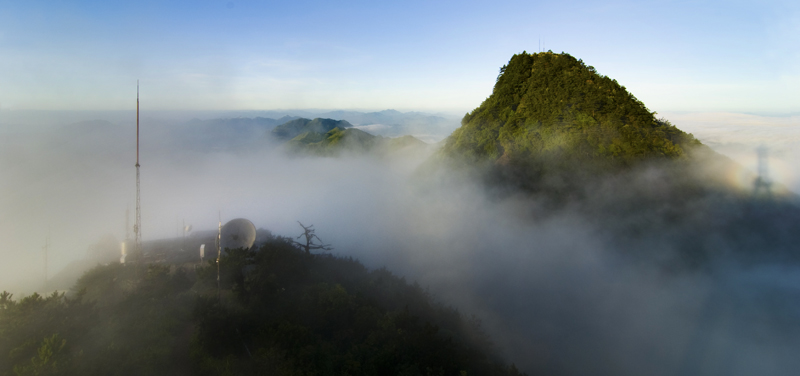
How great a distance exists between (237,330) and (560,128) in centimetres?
3226

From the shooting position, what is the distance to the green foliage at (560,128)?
33.0m

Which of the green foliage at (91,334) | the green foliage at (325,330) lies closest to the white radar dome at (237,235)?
the green foliage at (325,330)

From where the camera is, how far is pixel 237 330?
1811 cm

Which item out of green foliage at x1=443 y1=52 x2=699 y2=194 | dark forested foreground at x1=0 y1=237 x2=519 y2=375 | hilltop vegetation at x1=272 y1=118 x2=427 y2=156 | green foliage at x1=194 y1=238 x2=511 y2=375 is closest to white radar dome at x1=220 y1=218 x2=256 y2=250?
green foliage at x1=194 y1=238 x2=511 y2=375

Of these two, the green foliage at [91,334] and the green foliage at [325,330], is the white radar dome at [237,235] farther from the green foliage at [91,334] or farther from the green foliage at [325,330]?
the green foliage at [91,334]

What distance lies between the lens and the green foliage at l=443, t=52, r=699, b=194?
108ft

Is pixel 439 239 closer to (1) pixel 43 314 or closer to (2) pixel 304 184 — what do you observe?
(1) pixel 43 314

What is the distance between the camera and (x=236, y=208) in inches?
3917

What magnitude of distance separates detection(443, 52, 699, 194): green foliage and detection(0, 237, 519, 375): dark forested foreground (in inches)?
719

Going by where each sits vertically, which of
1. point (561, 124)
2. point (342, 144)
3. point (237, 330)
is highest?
point (342, 144)

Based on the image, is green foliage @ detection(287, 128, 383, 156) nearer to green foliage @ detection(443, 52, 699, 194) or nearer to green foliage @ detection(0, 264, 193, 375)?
green foliage @ detection(443, 52, 699, 194)

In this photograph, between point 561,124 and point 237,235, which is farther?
point 561,124

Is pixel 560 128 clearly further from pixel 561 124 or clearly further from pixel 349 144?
pixel 349 144

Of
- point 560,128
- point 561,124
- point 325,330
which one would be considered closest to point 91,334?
point 325,330
